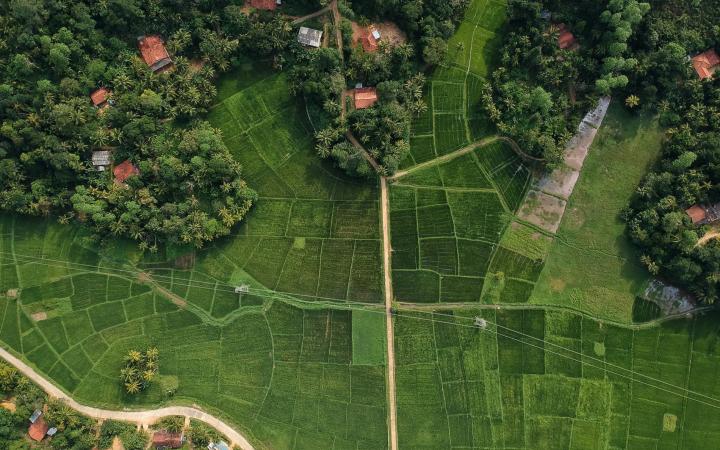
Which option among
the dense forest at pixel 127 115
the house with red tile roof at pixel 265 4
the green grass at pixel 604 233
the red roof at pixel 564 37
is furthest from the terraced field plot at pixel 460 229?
the house with red tile roof at pixel 265 4

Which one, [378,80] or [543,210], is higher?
[378,80]

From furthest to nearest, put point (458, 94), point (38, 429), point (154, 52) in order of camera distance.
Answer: point (458, 94) < point (154, 52) < point (38, 429)

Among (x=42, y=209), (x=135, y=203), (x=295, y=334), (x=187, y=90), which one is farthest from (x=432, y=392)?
(x=42, y=209)

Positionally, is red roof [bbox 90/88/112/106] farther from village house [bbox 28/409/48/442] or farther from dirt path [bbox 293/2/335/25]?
village house [bbox 28/409/48/442]

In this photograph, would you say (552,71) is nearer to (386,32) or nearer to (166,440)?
(386,32)

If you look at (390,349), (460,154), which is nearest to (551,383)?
(390,349)

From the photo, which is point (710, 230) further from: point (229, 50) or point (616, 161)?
point (229, 50)
